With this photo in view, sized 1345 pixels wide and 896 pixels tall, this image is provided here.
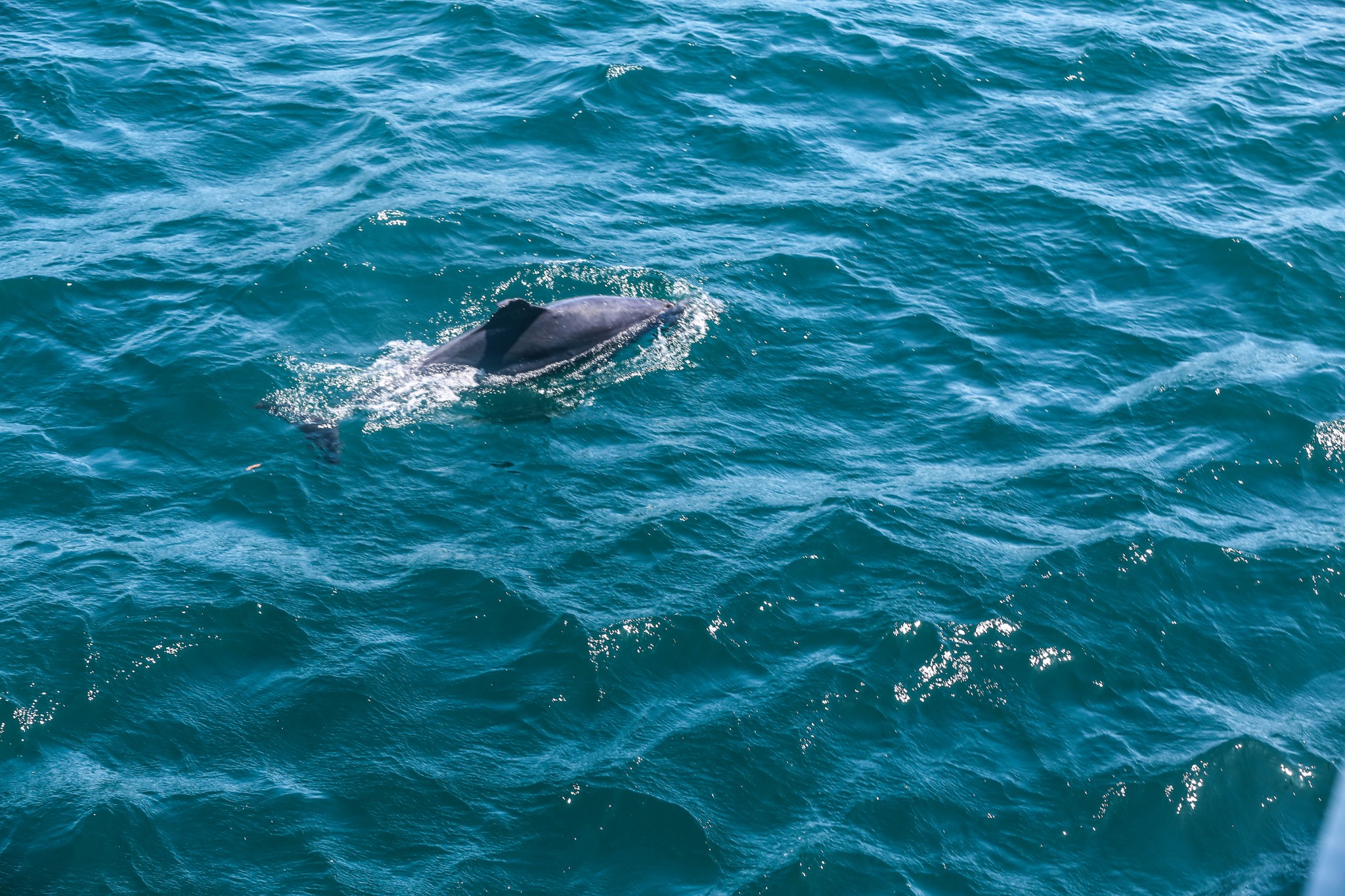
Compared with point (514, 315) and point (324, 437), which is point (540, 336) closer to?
point (514, 315)

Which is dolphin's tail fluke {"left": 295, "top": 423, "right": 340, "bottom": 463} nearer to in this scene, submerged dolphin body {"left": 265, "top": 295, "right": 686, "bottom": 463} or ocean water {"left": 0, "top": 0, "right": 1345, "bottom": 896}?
ocean water {"left": 0, "top": 0, "right": 1345, "bottom": 896}

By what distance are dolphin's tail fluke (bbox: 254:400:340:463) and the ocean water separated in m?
0.33

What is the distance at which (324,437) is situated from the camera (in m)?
18.9

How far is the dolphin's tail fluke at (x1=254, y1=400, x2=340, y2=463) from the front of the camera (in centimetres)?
1866

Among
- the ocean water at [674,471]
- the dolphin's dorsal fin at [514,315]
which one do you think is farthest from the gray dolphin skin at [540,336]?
the ocean water at [674,471]

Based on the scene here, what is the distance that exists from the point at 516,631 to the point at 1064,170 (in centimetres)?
1722

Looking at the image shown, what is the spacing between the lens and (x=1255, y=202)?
26062 millimetres

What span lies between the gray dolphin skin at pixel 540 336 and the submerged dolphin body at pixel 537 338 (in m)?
0.01

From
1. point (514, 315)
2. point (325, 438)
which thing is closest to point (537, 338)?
point (514, 315)

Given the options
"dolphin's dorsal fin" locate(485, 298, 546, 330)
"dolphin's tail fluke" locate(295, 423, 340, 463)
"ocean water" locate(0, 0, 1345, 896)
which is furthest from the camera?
"dolphin's dorsal fin" locate(485, 298, 546, 330)

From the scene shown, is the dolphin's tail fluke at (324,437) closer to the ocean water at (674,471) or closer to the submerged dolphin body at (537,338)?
the ocean water at (674,471)

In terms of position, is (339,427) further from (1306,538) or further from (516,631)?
(1306,538)

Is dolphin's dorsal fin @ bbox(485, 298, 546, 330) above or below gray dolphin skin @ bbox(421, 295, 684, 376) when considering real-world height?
above

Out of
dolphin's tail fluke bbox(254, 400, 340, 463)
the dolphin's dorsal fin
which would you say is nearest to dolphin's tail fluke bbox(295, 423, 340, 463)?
dolphin's tail fluke bbox(254, 400, 340, 463)
